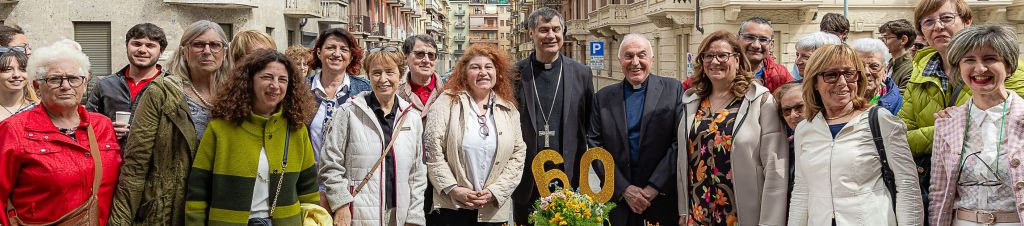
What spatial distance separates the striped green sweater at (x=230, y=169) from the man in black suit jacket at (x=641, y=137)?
212cm

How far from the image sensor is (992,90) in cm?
376

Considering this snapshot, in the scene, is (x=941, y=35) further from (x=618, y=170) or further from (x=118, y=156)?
(x=118, y=156)

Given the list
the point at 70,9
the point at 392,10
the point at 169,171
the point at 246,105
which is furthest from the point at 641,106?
the point at 392,10

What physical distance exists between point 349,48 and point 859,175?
3.46 meters

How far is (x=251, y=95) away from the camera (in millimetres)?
4250

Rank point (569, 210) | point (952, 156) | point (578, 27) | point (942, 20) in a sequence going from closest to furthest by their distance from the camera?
1. point (952, 156)
2. point (942, 20)
3. point (569, 210)
4. point (578, 27)

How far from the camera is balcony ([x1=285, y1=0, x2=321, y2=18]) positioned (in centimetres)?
2797

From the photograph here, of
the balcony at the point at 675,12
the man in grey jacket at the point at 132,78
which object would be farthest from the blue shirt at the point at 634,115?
the balcony at the point at 675,12

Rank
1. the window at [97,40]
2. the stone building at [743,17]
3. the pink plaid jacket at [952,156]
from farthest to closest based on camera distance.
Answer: the window at [97,40] < the stone building at [743,17] < the pink plaid jacket at [952,156]

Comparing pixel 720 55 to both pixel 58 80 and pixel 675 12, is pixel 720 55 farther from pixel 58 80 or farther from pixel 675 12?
pixel 675 12

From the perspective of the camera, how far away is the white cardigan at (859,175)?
153 inches

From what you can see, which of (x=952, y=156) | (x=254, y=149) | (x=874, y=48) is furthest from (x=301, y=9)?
(x=952, y=156)

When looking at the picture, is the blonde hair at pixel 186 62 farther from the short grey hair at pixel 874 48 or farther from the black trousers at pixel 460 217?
the short grey hair at pixel 874 48

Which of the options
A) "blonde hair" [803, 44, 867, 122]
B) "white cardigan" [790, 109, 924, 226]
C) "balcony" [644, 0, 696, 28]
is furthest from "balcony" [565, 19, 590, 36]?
"white cardigan" [790, 109, 924, 226]
